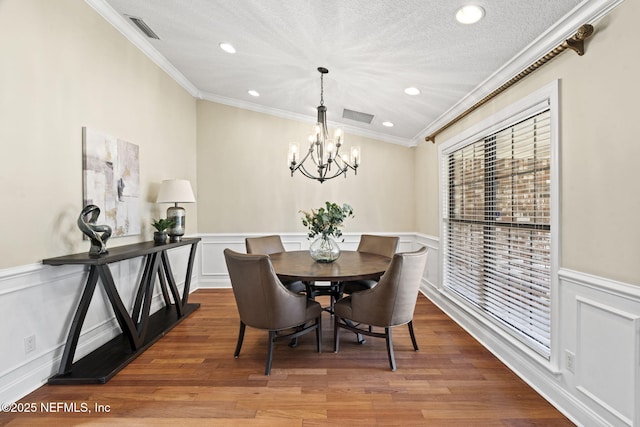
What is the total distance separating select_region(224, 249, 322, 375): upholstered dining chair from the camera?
2184mm

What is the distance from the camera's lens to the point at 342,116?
4.29m

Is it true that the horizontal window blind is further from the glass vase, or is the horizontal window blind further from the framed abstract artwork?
the framed abstract artwork

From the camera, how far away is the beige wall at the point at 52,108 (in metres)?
1.92

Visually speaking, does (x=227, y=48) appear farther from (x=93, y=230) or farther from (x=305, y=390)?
(x=305, y=390)

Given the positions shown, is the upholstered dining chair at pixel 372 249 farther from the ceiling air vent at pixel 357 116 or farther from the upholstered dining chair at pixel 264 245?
the ceiling air vent at pixel 357 116

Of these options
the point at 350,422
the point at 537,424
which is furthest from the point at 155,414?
the point at 537,424

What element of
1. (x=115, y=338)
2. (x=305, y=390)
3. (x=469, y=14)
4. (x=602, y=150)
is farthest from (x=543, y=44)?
(x=115, y=338)

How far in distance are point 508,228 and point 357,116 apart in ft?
8.11

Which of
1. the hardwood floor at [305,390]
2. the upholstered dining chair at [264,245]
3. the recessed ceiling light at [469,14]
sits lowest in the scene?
the hardwood floor at [305,390]

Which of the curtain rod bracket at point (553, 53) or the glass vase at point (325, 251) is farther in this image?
the glass vase at point (325, 251)

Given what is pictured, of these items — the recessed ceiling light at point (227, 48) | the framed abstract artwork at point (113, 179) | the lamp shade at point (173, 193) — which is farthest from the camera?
the lamp shade at point (173, 193)

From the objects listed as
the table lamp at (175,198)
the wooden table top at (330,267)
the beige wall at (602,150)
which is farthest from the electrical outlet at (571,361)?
the table lamp at (175,198)

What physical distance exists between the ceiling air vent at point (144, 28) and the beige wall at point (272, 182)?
1.48 m

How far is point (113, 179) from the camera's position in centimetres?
279
